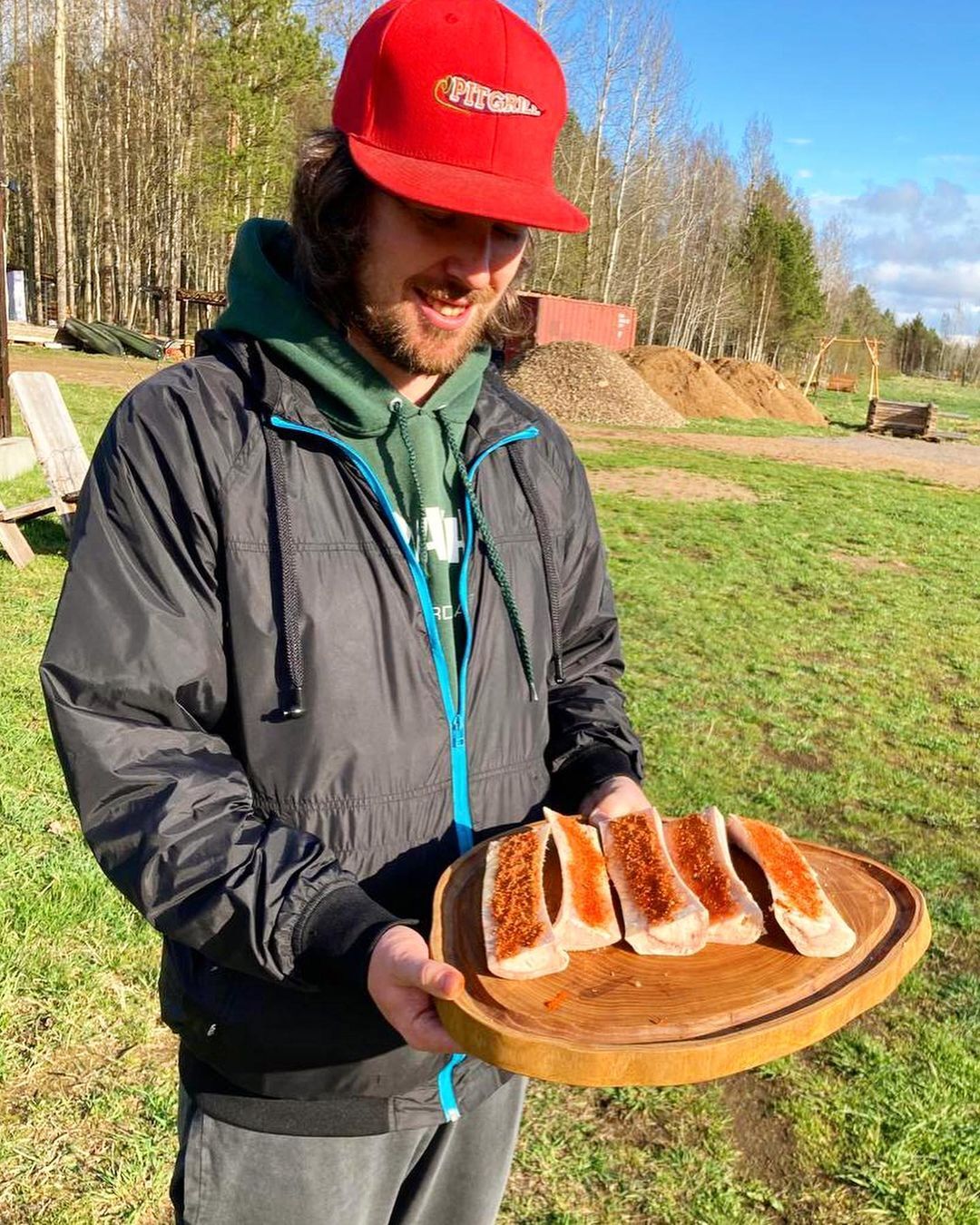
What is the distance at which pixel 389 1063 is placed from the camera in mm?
1790

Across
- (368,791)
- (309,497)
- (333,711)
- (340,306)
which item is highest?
(340,306)

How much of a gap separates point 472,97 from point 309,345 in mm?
514

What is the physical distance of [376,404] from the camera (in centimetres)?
188

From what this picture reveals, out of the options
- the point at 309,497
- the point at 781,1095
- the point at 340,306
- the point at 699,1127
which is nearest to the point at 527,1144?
the point at 699,1127

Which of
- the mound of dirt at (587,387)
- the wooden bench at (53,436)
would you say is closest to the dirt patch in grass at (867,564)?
the wooden bench at (53,436)

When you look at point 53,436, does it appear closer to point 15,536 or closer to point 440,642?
point 15,536

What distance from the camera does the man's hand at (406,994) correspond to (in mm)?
1491

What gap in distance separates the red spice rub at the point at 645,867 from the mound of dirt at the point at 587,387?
24261 millimetres

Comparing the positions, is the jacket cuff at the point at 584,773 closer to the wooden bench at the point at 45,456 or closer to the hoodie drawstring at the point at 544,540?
the hoodie drawstring at the point at 544,540

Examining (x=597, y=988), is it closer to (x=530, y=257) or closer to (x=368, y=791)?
(x=368, y=791)

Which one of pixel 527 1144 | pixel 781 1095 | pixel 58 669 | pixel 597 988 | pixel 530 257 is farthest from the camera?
pixel 781 1095

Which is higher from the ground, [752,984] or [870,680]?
[752,984]

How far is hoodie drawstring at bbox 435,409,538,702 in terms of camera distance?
197cm

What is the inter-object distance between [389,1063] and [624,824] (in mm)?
643
